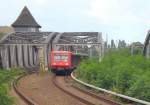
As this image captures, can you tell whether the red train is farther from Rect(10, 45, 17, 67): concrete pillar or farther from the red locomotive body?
Rect(10, 45, 17, 67): concrete pillar

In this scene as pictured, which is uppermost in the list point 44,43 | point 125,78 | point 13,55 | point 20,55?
point 44,43

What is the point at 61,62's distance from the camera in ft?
176

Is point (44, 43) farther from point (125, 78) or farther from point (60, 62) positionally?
point (125, 78)

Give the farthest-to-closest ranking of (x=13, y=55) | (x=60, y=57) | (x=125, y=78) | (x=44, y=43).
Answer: (x=13, y=55) < (x=44, y=43) < (x=60, y=57) < (x=125, y=78)

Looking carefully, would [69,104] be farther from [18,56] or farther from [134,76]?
[18,56]

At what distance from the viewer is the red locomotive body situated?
2104 inches

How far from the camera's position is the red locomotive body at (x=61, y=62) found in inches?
2104

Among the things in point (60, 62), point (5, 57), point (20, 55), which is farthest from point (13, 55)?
point (60, 62)

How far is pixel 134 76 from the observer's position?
2491 centimetres

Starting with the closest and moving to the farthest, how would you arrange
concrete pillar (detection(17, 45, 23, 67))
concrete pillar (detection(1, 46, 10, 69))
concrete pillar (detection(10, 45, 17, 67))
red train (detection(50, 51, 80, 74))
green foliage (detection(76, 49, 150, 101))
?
green foliage (detection(76, 49, 150, 101)) → red train (detection(50, 51, 80, 74)) → concrete pillar (detection(1, 46, 10, 69)) → concrete pillar (detection(10, 45, 17, 67)) → concrete pillar (detection(17, 45, 23, 67))

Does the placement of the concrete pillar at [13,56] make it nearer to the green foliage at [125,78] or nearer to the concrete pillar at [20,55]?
the concrete pillar at [20,55]

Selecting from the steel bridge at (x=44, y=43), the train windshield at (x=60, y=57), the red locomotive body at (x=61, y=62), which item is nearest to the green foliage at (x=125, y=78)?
the red locomotive body at (x=61, y=62)

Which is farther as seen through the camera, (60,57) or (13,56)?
(13,56)

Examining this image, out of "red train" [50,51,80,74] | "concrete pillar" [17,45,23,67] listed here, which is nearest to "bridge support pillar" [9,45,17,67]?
"concrete pillar" [17,45,23,67]
